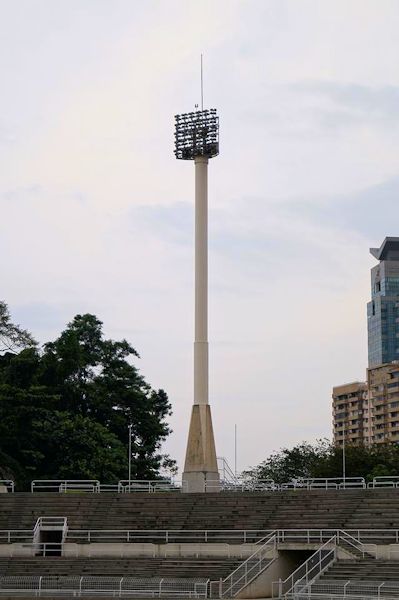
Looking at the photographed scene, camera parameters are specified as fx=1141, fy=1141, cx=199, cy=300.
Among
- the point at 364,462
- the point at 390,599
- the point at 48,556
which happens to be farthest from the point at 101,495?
the point at 364,462

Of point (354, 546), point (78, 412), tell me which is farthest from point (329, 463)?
point (354, 546)

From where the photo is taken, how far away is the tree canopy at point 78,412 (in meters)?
77.6

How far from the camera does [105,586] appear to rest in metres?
48.4

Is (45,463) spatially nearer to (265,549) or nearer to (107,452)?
(107,452)

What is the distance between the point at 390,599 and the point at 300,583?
5365 millimetres

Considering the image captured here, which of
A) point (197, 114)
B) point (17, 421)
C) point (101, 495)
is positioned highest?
point (197, 114)

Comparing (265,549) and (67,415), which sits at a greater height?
(67,415)

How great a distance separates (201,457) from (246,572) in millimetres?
17379

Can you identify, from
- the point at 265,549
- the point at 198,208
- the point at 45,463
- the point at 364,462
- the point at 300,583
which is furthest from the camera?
the point at 364,462

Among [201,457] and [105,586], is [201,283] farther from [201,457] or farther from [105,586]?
[105,586]

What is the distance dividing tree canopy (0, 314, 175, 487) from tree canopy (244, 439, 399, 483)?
34.2ft

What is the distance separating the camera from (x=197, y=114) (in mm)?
71250

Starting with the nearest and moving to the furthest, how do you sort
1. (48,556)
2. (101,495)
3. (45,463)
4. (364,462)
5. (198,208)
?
(48,556), (101,495), (198,208), (45,463), (364,462)

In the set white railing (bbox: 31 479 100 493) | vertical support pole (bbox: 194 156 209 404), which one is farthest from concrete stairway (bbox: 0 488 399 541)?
vertical support pole (bbox: 194 156 209 404)
